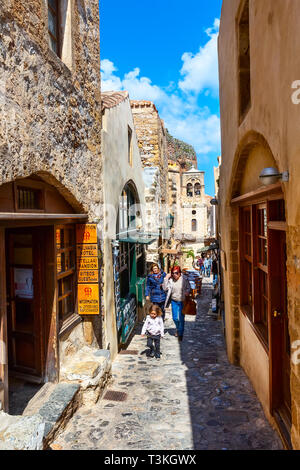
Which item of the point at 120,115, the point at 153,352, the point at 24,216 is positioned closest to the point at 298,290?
the point at 24,216

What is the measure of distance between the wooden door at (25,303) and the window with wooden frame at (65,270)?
372mm

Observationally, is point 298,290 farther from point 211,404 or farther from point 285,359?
point 211,404

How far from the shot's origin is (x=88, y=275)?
5398 millimetres

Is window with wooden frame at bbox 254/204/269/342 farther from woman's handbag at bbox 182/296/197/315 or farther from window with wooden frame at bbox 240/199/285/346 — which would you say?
woman's handbag at bbox 182/296/197/315

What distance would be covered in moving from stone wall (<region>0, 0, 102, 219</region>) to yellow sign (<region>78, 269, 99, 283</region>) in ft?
2.91

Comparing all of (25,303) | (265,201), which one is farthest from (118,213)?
(265,201)

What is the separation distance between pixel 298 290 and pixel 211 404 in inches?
112

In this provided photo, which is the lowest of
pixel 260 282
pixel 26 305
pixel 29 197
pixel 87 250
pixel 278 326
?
pixel 278 326

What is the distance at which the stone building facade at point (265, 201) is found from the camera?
253cm

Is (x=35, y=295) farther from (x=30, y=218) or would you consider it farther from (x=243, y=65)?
(x=243, y=65)

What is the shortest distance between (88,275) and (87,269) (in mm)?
96

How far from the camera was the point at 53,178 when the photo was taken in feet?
13.4

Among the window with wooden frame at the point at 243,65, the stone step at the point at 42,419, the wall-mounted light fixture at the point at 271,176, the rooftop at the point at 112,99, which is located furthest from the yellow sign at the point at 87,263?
the wall-mounted light fixture at the point at 271,176

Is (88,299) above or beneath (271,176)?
beneath
